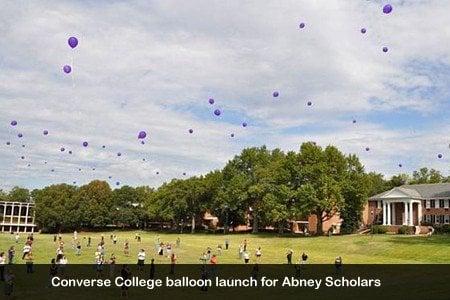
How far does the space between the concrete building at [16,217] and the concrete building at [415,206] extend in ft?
327

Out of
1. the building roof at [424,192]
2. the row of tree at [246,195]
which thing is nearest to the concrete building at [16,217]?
the row of tree at [246,195]

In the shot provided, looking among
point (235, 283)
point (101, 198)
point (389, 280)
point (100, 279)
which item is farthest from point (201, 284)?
point (101, 198)

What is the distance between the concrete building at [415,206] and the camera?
281 feet

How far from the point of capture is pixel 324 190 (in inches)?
3073

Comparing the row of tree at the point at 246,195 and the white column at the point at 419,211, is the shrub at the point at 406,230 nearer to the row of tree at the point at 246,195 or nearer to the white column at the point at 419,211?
the row of tree at the point at 246,195

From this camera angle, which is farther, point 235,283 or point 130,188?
point 130,188

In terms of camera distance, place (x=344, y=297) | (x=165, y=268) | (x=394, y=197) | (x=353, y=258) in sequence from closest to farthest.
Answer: (x=344, y=297), (x=165, y=268), (x=353, y=258), (x=394, y=197)

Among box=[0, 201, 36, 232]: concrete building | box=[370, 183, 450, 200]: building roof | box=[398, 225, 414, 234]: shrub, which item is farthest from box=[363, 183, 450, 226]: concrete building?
box=[0, 201, 36, 232]: concrete building

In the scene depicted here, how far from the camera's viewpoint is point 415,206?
89.2 metres

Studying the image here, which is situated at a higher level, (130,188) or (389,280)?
(130,188)

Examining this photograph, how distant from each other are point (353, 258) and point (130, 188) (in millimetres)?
92284

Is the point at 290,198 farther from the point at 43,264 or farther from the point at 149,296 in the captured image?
the point at 149,296

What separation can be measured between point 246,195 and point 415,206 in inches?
1210

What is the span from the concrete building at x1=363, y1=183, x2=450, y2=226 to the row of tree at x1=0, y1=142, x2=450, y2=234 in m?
5.59
